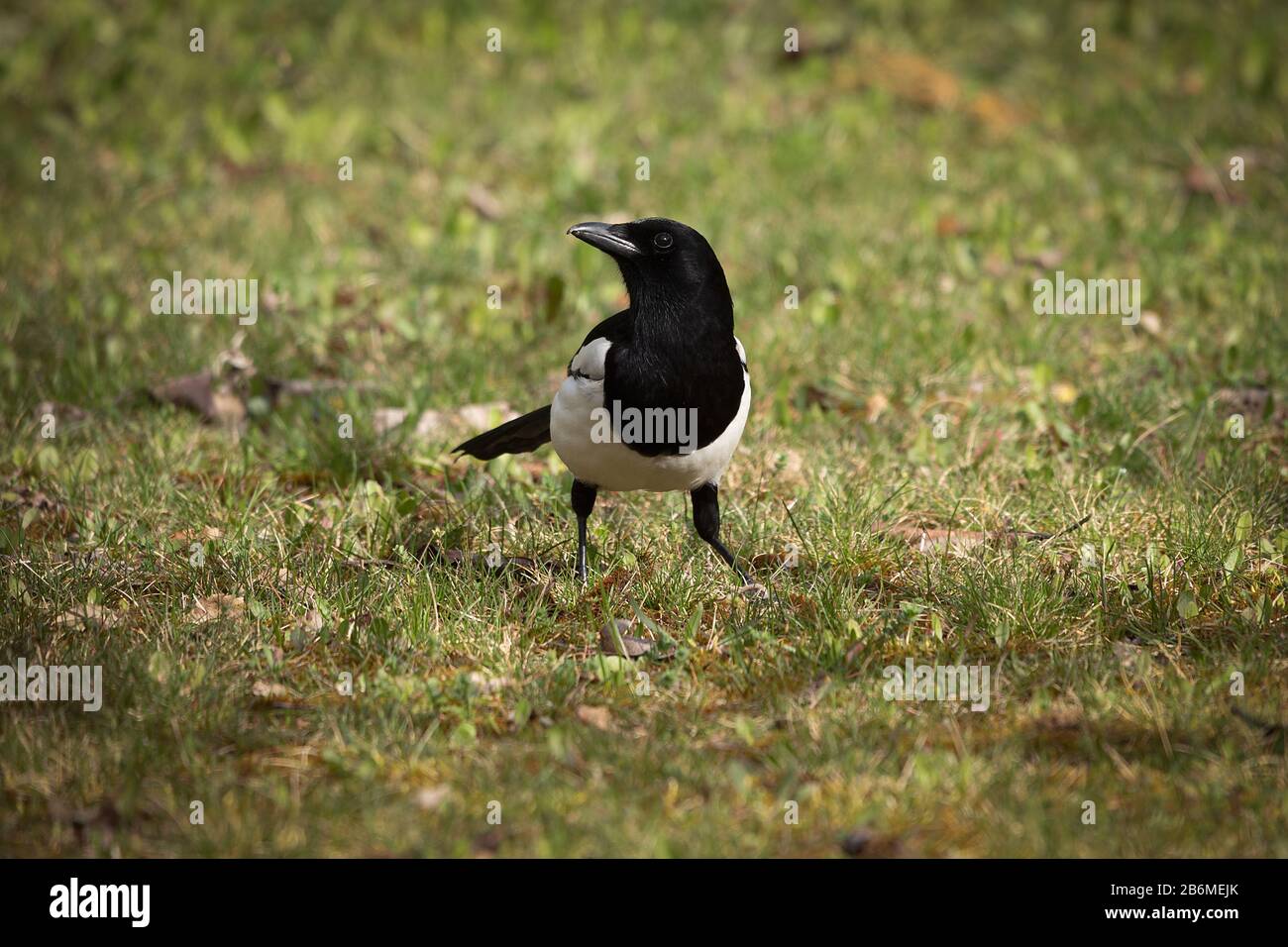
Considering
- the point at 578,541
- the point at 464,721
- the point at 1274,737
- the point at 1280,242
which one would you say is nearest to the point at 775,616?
the point at 578,541

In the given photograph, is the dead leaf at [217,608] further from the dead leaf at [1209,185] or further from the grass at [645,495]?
the dead leaf at [1209,185]

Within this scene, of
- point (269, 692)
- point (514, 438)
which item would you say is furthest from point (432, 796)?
point (514, 438)

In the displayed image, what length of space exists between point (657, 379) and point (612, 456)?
0.23m

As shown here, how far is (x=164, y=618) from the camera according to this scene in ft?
11.8

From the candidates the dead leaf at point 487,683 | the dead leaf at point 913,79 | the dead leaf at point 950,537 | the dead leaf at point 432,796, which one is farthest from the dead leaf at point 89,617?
the dead leaf at point 913,79

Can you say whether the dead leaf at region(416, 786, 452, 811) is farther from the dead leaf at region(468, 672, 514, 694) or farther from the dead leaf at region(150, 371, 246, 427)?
the dead leaf at region(150, 371, 246, 427)

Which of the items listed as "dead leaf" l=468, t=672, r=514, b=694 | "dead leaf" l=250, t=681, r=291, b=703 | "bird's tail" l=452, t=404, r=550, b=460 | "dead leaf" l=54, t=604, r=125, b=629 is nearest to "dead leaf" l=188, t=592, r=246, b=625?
"dead leaf" l=54, t=604, r=125, b=629

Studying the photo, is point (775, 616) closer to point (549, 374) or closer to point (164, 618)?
point (164, 618)

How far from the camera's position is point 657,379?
3646 millimetres

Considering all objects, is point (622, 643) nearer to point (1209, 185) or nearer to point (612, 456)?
point (612, 456)

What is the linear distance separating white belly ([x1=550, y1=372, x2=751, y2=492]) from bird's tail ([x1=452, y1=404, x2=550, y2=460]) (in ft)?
0.83

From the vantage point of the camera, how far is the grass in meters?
3.03

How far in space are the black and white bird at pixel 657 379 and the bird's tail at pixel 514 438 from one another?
24 cm
